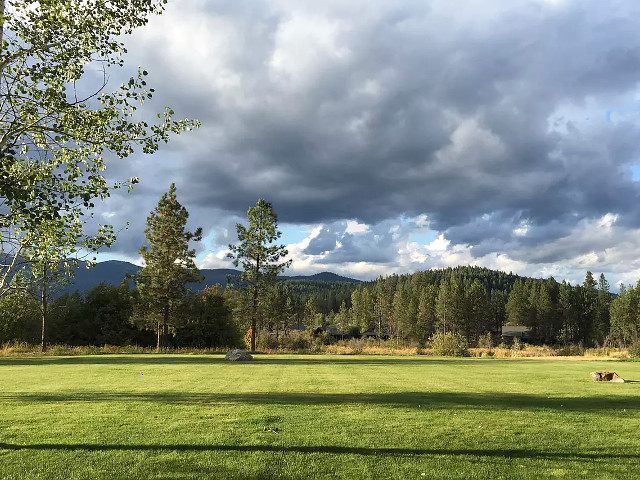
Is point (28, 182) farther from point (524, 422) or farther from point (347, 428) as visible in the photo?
point (524, 422)

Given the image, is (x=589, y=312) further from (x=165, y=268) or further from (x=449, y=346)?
(x=165, y=268)

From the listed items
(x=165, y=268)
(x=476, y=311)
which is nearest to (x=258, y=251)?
(x=165, y=268)

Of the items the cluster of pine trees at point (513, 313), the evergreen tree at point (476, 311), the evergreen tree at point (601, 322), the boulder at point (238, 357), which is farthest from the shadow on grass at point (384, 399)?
the evergreen tree at point (601, 322)

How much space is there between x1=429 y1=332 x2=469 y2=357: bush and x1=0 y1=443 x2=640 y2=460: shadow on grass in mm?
38287

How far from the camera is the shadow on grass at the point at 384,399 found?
39.3ft

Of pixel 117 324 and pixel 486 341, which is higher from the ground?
pixel 117 324

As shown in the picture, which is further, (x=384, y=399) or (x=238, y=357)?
(x=238, y=357)

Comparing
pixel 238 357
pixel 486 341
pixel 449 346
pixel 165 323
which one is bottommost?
pixel 486 341

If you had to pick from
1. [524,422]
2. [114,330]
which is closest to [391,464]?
[524,422]

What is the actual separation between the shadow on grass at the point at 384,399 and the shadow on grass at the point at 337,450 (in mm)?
3999

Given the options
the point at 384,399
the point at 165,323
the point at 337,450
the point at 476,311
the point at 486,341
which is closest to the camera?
the point at 337,450

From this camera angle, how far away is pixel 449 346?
44.5 m

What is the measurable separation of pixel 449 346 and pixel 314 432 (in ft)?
128

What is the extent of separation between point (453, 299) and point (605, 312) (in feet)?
156
